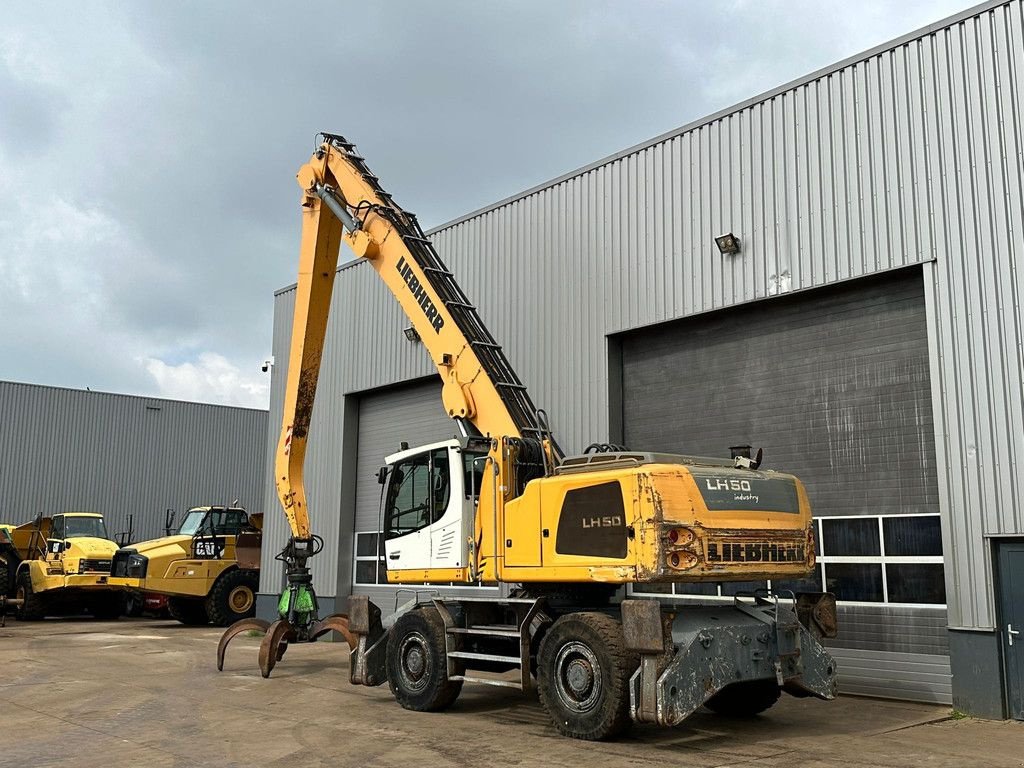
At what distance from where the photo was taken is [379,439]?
20.5 m

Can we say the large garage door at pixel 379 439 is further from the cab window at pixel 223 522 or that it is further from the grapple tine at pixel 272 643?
the cab window at pixel 223 522

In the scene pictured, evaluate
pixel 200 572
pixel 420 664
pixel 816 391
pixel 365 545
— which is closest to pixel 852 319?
pixel 816 391

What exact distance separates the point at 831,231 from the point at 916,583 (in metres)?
4.77

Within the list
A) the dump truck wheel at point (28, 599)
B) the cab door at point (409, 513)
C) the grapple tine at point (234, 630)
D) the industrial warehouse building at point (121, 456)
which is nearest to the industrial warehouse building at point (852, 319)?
the cab door at point (409, 513)

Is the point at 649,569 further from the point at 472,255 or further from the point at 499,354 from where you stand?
the point at 472,255

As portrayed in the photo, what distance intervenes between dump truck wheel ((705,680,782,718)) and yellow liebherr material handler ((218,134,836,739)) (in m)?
0.02

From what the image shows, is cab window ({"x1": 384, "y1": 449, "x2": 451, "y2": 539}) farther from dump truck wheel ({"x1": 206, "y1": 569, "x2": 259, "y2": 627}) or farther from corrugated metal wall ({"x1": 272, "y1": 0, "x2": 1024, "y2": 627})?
dump truck wheel ({"x1": 206, "y1": 569, "x2": 259, "y2": 627})

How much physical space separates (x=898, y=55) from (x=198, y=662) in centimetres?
1438

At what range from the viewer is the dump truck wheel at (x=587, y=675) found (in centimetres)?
888

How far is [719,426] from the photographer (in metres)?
14.4

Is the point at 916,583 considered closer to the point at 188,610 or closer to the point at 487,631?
the point at 487,631

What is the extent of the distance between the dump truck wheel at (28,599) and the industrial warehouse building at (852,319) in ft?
52.9

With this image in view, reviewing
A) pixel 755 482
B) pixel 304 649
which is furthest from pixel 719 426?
pixel 304 649

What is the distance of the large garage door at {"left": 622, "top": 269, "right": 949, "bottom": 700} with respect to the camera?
12039 millimetres
